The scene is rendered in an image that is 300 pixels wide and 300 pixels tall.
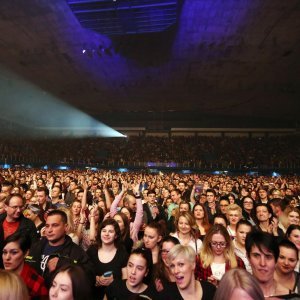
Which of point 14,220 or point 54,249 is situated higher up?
point 14,220

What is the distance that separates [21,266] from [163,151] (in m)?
25.2

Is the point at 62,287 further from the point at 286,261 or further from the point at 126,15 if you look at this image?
the point at 126,15

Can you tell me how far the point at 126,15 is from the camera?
801cm

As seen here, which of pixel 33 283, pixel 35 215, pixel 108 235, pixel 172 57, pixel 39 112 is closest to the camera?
pixel 33 283

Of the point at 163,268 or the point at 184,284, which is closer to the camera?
the point at 184,284

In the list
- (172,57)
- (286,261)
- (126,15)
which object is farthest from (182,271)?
(172,57)

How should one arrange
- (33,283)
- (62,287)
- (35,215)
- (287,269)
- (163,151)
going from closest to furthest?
(62,287)
(33,283)
(287,269)
(35,215)
(163,151)

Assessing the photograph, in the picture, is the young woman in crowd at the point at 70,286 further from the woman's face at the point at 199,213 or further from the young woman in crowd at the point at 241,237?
the woman's face at the point at 199,213

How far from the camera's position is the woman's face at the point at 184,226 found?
12.6 ft

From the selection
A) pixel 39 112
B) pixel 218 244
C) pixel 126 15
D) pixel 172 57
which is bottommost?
pixel 218 244

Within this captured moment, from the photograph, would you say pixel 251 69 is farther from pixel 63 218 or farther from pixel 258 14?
pixel 63 218


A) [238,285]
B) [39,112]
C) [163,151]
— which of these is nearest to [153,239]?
[238,285]

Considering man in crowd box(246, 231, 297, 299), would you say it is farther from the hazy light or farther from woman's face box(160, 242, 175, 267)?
the hazy light

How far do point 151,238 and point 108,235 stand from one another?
0.55 m
